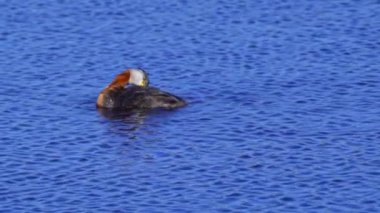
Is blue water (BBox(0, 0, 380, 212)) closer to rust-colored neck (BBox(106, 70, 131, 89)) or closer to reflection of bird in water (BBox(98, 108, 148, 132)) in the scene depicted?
reflection of bird in water (BBox(98, 108, 148, 132))

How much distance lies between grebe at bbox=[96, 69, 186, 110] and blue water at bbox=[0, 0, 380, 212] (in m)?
0.31

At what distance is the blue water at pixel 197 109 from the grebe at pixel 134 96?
31 cm

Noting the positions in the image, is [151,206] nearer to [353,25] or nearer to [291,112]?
[291,112]

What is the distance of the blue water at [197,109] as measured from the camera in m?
22.8

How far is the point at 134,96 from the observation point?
2867cm

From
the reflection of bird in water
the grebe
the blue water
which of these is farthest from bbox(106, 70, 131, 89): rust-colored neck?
the reflection of bird in water

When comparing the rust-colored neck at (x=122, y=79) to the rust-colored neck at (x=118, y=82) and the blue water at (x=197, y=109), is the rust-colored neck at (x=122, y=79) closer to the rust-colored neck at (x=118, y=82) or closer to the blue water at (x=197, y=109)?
the rust-colored neck at (x=118, y=82)

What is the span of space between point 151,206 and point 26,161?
3390mm

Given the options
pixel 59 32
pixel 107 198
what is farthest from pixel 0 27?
pixel 107 198

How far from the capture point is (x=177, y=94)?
95.7ft

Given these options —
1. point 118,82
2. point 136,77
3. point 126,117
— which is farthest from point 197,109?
point 118,82

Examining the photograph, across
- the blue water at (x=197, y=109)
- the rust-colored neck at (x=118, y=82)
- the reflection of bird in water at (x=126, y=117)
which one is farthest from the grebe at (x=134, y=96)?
the blue water at (x=197, y=109)

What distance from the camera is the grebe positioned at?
28.2 metres

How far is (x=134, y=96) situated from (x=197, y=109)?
56.7 inches
